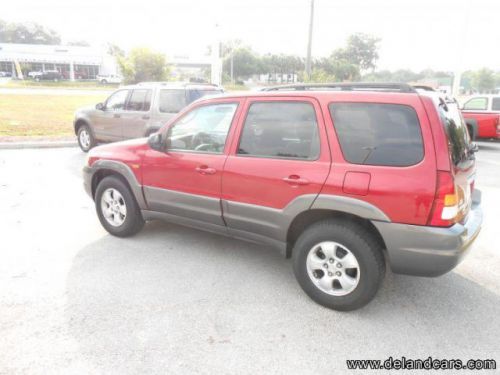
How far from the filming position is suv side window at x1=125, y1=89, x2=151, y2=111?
328 inches

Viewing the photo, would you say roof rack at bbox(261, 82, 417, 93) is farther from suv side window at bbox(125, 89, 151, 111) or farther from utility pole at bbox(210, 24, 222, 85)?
utility pole at bbox(210, 24, 222, 85)

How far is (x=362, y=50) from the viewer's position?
3460 inches

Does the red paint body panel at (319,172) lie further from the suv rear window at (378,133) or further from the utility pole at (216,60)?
the utility pole at (216,60)

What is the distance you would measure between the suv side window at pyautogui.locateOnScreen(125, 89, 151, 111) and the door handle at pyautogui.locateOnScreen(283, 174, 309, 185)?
5.94m

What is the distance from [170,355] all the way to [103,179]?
2.59 m

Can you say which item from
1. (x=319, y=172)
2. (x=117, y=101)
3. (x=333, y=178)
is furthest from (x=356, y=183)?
(x=117, y=101)

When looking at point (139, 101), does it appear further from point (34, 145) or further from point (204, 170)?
point (204, 170)

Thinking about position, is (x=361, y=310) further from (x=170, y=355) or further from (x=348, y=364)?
(x=170, y=355)

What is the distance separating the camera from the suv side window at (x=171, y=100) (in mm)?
8031

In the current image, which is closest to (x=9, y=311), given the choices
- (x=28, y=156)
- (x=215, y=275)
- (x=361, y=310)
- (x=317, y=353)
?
(x=215, y=275)

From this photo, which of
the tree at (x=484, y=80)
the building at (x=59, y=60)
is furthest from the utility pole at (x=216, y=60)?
the tree at (x=484, y=80)
